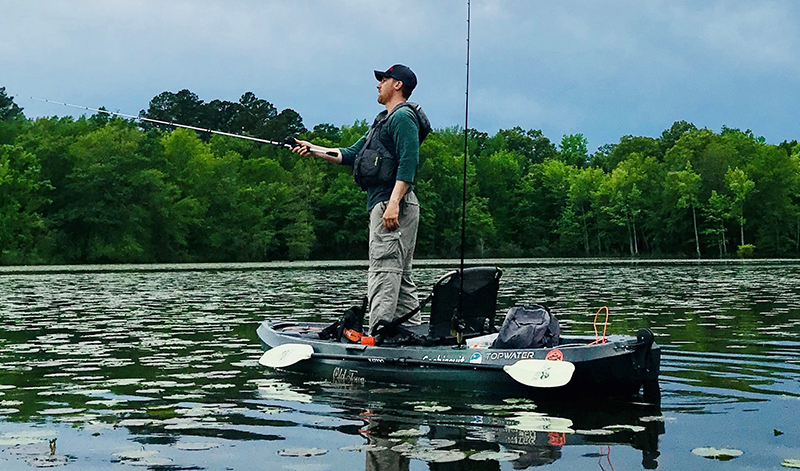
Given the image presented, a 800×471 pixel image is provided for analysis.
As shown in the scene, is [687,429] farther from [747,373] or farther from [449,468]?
[747,373]

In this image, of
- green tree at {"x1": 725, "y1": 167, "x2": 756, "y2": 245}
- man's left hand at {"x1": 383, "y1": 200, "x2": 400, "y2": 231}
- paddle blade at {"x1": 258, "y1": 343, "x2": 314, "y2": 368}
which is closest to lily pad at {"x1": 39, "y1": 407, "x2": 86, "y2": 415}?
paddle blade at {"x1": 258, "y1": 343, "x2": 314, "y2": 368}

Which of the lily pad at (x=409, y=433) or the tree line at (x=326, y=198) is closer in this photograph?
the lily pad at (x=409, y=433)

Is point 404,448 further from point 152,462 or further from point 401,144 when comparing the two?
point 401,144

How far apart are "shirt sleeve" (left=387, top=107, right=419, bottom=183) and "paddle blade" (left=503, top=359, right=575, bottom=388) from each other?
190 cm

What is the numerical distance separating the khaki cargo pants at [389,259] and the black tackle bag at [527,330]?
3.39 ft

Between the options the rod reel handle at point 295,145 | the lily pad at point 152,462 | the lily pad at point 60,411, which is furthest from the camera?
the rod reel handle at point 295,145

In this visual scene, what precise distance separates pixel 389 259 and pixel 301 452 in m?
2.96

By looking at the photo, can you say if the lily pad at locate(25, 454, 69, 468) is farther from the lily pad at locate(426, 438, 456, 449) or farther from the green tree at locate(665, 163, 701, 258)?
the green tree at locate(665, 163, 701, 258)

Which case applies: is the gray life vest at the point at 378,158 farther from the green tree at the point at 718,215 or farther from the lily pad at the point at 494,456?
the green tree at the point at 718,215

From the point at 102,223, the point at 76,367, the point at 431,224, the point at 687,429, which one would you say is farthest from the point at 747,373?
the point at 431,224

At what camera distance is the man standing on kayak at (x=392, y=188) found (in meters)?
7.98

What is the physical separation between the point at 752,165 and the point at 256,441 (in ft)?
303

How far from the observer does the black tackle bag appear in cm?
719

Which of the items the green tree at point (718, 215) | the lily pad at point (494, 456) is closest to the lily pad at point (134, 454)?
the lily pad at point (494, 456)
